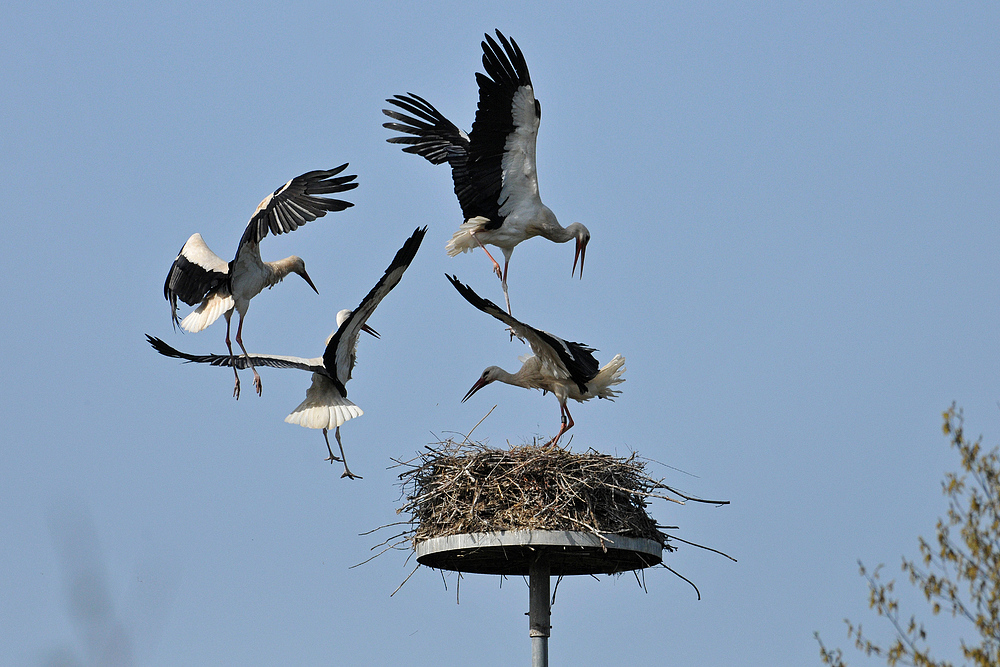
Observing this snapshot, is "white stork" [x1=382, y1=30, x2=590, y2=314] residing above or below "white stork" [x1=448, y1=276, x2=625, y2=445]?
above

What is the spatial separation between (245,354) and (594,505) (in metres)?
3.40

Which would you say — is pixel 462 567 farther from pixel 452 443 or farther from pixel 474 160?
pixel 474 160

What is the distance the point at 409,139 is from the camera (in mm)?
13547

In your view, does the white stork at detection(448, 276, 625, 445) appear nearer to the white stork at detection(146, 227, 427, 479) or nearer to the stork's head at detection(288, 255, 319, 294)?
the white stork at detection(146, 227, 427, 479)

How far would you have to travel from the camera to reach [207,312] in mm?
11266

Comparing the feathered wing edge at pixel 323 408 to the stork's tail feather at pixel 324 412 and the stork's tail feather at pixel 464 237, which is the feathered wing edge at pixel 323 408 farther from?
the stork's tail feather at pixel 464 237

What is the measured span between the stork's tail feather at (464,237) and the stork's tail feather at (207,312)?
2061 mm

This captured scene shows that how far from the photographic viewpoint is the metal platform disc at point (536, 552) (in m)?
8.78

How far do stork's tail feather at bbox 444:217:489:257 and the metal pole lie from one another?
131 inches

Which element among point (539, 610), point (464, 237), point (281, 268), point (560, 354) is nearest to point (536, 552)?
point (539, 610)

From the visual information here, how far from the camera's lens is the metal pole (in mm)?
9359

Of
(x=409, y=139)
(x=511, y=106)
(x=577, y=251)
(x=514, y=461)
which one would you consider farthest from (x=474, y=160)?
(x=514, y=461)

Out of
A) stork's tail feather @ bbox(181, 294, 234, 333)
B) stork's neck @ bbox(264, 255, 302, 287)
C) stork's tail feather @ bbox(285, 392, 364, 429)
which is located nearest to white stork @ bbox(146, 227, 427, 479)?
stork's tail feather @ bbox(285, 392, 364, 429)

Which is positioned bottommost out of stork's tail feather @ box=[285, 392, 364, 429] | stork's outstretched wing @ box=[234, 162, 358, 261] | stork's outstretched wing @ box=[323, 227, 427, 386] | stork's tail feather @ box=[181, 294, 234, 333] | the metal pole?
the metal pole
